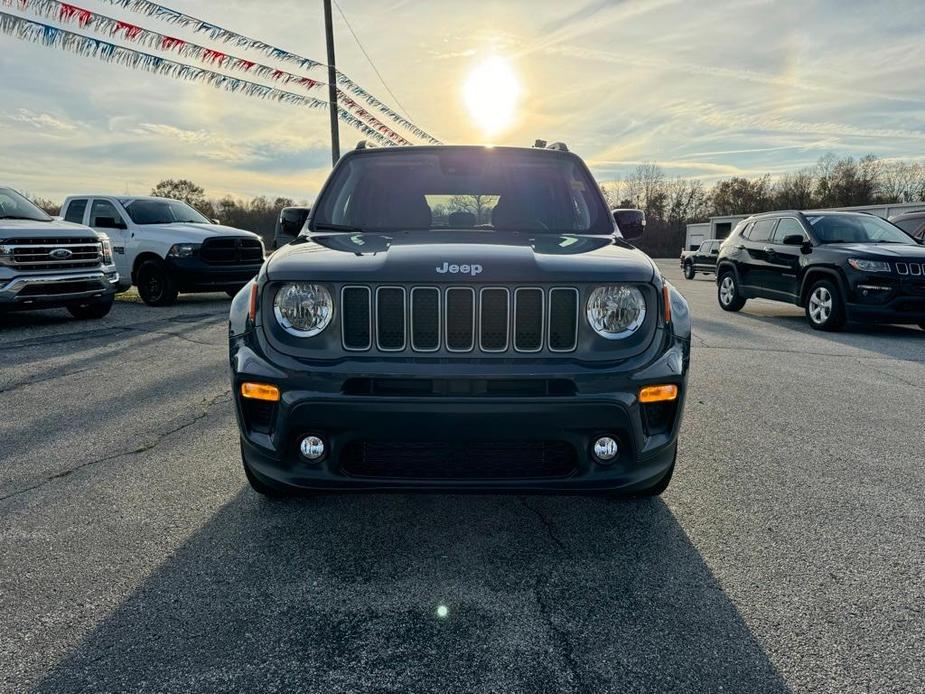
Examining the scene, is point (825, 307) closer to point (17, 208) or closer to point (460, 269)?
point (460, 269)

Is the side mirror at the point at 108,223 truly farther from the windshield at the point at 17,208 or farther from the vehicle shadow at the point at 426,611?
the vehicle shadow at the point at 426,611

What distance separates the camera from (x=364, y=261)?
Answer: 2.51m

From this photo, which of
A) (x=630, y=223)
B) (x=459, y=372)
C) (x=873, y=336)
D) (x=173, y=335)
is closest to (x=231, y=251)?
(x=173, y=335)

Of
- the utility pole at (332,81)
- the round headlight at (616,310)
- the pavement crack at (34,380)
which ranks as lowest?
the pavement crack at (34,380)

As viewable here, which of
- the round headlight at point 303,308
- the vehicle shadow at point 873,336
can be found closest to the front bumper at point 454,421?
the round headlight at point 303,308

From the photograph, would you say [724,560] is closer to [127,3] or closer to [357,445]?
[357,445]

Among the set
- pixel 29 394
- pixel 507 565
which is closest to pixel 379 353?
pixel 507 565

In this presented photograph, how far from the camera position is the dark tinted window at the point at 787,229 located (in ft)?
31.6

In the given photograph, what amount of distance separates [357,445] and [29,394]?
13.8 ft

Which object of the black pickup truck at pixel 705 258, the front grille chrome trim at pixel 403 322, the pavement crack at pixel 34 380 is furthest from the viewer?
the black pickup truck at pixel 705 258

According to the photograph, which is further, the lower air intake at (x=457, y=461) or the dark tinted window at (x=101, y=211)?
the dark tinted window at (x=101, y=211)

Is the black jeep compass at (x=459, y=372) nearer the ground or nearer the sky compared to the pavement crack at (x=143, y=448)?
nearer the sky

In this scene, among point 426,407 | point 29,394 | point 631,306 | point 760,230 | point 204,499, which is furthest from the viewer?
point 760,230

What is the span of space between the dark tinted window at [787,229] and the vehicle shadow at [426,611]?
8280mm
